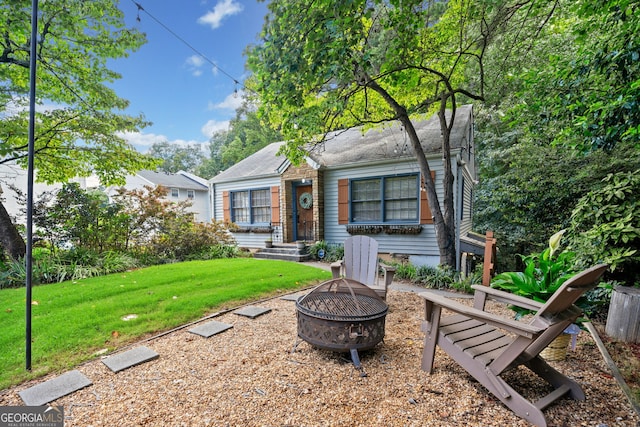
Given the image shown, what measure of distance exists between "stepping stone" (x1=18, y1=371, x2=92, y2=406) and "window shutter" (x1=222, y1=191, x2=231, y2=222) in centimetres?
838

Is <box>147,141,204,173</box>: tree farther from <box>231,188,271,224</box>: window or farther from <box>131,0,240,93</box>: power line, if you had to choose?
<box>131,0,240,93</box>: power line

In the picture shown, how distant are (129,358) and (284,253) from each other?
5.95 meters

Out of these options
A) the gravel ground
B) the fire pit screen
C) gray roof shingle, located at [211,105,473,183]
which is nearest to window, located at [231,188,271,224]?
gray roof shingle, located at [211,105,473,183]

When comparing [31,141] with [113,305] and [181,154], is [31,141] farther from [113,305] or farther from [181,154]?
[181,154]

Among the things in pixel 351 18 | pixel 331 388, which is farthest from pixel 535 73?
pixel 331 388

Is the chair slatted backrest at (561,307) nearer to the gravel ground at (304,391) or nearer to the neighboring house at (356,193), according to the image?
the gravel ground at (304,391)

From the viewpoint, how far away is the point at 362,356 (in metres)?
2.55

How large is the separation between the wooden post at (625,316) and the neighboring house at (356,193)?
3.65 m

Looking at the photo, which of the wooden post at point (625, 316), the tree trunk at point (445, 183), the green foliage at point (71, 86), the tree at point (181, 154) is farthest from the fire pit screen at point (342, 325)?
the tree at point (181, 154)

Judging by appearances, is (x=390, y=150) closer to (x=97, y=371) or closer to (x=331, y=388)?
(x=331, y=388)

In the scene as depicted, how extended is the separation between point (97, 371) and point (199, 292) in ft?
7.11

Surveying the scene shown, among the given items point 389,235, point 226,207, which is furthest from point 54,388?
point 226,207

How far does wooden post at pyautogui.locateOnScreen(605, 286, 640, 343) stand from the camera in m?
2.79

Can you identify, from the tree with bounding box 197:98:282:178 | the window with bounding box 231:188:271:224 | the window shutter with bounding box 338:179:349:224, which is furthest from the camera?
the tree with bounding box 197:98:282:178
